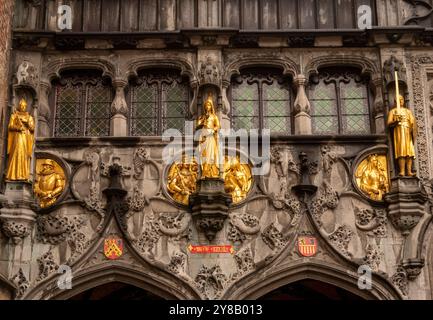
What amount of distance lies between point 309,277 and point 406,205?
2.41 metres

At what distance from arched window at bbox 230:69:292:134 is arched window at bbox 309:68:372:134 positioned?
2.01ft

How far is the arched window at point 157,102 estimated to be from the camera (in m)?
17.9


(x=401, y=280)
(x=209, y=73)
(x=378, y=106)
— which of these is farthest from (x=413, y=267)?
(x=209, y=73)

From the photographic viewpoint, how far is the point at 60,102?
59.8 feet

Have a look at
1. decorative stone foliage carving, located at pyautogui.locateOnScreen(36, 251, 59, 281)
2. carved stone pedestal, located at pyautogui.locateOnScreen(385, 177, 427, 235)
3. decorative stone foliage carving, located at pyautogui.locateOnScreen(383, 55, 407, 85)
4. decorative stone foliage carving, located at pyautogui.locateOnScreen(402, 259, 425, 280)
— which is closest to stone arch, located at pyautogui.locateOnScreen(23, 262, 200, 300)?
decorative stone foliage carving, located at pyautogui.locateOnScreen(36, 251, 59, 281)

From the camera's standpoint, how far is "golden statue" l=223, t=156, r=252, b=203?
17047 mm

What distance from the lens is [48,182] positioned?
17.2 m

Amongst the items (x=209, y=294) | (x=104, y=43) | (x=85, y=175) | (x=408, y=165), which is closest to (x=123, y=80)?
(x=104, y=43)

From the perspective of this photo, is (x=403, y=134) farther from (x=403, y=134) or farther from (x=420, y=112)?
(x=420, y=112)

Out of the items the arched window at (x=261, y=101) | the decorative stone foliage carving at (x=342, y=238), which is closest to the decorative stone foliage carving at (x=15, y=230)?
the arched window at (x=261, y=101)

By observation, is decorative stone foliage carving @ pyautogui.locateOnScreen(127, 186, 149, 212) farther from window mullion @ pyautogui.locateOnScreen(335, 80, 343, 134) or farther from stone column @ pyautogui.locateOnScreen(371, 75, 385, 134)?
stone column @ pyautogui.locateOnScreen(371, 75, 385, 134)

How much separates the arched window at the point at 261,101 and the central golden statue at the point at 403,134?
2.26 m

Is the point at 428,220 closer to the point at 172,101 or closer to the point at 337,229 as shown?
the point at 337,229

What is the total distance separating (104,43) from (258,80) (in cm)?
349
